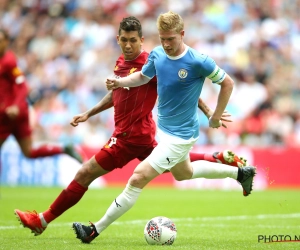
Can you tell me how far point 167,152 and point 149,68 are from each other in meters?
0.95

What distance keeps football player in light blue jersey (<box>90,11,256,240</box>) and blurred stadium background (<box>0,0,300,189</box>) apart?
384 inches

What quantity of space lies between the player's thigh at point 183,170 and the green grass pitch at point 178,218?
0.71 metres

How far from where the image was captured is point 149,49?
20.4 meters

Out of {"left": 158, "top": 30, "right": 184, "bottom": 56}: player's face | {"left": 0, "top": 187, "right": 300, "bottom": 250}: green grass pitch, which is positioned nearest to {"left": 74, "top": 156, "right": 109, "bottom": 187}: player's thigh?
{"left": 0, "top": 187, "right": 300, "bottom": 250}: green grass pitch

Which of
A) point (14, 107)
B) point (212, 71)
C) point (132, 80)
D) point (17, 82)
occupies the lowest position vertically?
point (14, 107)

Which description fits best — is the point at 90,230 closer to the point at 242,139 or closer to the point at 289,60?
the point at 242,139

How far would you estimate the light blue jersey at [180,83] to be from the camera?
728 cm

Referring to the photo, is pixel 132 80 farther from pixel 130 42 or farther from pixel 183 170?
pixel 183 170

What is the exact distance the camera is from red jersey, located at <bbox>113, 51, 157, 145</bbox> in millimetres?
8109

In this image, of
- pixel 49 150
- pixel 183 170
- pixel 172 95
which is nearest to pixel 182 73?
pixel 172 95

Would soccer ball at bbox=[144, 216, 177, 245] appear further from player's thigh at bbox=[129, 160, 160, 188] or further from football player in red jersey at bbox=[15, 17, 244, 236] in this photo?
football player in red jersey at bbox=[15, 17, 244, 236]

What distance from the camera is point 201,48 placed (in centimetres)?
2058

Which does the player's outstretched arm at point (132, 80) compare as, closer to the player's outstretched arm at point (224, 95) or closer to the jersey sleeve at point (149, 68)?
the jersey sleeve at point (149, 68)

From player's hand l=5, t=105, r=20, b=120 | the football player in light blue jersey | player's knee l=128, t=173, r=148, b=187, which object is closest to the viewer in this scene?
the football player in light blue jersey
